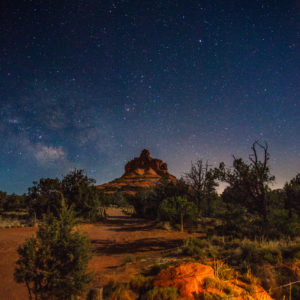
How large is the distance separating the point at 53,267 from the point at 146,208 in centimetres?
2521

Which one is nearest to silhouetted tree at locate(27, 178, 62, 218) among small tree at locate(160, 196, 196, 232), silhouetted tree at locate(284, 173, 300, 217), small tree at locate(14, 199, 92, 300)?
small tree at locate(160, 196, 196, 232)

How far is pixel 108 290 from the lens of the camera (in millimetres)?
5891

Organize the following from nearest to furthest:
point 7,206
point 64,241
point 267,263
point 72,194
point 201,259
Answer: point 64,241
point 267,263
point 201,259
point 72,194
point 7,206

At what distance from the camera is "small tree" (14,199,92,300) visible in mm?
4648

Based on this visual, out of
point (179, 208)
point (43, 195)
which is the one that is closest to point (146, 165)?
point (43, 195)

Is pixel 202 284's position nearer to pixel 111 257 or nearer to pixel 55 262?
pixel 55 262

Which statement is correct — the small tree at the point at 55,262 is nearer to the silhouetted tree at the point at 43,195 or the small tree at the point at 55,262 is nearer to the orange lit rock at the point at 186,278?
the orange lit rock at the point at 186,278

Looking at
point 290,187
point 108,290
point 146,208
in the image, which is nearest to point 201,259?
point 108,290

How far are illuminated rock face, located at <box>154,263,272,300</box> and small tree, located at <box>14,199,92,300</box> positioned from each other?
2.73m

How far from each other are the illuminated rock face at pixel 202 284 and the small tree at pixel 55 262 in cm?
273

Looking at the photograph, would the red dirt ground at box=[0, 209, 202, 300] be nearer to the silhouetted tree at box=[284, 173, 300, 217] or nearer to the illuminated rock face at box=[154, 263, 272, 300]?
the illuminated rock face at box=[154, 263, 272, 300]

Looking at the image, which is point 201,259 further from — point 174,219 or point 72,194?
point 72,194

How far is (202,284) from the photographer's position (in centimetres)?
577

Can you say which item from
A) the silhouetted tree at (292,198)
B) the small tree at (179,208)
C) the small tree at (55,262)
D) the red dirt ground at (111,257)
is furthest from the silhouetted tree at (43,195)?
the silhouetted tree at (292,198)
